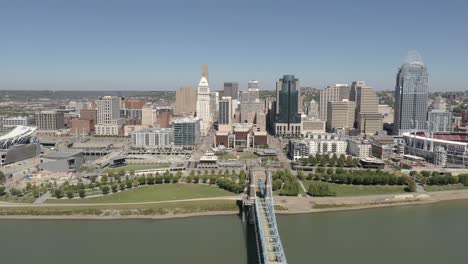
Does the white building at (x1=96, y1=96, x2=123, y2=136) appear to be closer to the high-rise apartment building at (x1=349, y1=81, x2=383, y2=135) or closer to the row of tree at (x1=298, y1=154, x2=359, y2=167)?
the row of tree at (x1=298, y1=154, x2=359, y2=167)

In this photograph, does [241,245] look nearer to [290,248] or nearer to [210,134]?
[290,248]

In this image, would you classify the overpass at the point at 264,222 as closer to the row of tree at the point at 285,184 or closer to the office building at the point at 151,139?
the row of tree at the point at 285,184

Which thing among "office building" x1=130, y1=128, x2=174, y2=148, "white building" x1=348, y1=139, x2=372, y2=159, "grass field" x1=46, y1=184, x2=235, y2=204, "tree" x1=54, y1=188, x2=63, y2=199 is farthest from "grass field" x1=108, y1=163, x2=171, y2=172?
"white building" x1=348, y1=139, x2=372, y2=159

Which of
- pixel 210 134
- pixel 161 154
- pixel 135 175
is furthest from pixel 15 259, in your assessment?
pixel 210 134

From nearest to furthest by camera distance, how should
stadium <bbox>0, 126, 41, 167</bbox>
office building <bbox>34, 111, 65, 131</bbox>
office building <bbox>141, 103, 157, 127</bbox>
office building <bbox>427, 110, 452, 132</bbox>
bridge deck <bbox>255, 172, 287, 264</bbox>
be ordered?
1. bridge deck <bbox>255, 172, 287, 264</bbox>
2. stadium <bbox>0, 126, 41, 167</bbox>
3. office building <bbox>427, 110, 452, 132</bbox>
4. office building <bbox>141, 103, 157, 127</bbox>
5. office building <bbox>34, 111, 65, 131</bbox>

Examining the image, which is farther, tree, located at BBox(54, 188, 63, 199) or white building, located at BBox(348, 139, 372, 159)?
white building, located at BBox(348, 139, 372, 159)

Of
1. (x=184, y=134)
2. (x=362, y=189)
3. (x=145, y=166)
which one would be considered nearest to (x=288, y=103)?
(x=184, y=134)

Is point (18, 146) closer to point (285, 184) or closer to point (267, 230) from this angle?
point (285, 184)
